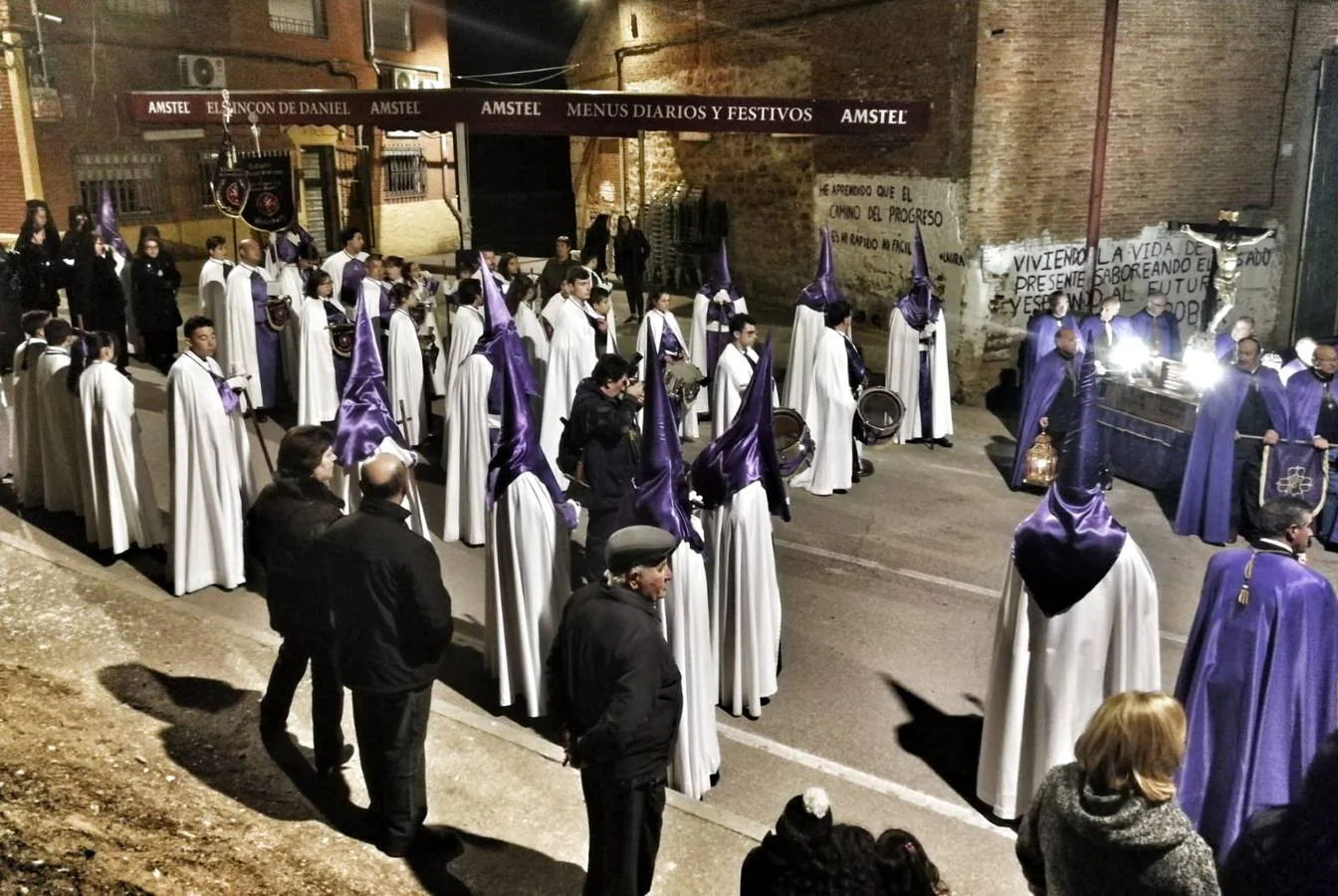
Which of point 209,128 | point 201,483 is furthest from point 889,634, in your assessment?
point 209,128

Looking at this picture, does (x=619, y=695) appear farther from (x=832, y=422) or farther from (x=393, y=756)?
(x=832, y=422)

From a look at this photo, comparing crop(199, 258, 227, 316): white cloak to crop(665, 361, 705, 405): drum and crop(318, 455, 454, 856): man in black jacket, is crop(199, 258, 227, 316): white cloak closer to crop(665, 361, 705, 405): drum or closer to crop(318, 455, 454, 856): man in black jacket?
A: crop(665, 361, 705, 405): drum

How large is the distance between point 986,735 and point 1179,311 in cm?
1242

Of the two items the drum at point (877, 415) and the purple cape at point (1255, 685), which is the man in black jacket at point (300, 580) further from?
the drum at point (877, 415)

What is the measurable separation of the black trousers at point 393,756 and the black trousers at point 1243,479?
7547mm

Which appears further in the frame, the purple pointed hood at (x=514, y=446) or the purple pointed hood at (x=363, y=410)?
the purple pointed hood at (x=363, y=410)

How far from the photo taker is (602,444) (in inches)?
287

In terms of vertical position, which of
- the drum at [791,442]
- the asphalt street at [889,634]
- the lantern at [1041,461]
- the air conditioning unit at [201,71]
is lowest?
the asphalt street at [889,634]

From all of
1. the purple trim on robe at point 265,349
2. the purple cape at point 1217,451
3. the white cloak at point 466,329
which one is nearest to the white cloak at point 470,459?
the white cloak at point 466,329

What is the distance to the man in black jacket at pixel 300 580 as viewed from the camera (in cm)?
562

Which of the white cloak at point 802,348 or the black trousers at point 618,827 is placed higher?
the white cloak at point 802,348

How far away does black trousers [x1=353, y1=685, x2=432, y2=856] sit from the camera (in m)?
5.01

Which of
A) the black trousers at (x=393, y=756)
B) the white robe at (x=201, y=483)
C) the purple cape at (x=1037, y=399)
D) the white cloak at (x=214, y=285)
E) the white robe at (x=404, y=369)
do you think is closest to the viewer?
the black trousers at (x=393, y=756)

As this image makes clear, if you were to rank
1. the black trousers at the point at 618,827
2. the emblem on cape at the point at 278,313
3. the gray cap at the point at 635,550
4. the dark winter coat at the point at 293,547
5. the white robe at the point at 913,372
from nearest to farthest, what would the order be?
the gray cap at the point at 635,550, the black trousers at the point at 618,827, the dark winter coat at the point at 293,547, the white robe at the point at 913,372, the emblem on cape at the point at 278,313
